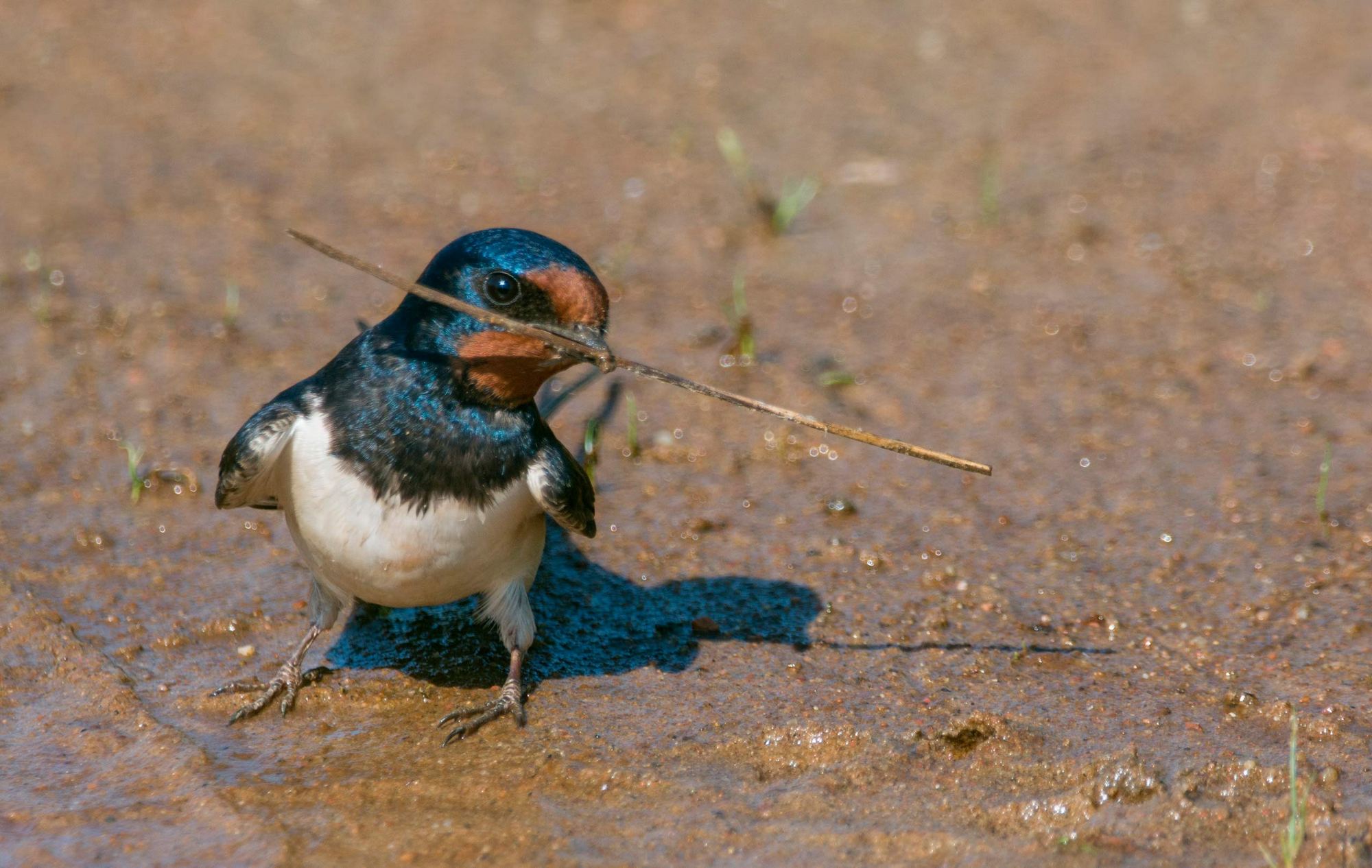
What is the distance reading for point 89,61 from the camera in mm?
7246

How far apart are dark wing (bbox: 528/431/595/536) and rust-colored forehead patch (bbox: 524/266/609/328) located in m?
0.39

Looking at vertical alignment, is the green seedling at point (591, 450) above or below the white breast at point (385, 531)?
below

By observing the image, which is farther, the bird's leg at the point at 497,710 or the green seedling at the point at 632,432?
the green seedling at the point at 632,432

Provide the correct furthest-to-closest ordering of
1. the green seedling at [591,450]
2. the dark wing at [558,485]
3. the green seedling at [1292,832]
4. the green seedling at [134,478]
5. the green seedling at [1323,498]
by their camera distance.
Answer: the green seedling at [591,450], the green seedling at [134,478], the green seedling at [1323,498], the dark wing at [558,485], the green seedling at [1292,832]

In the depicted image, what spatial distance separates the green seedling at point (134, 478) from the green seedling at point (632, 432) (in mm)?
1535

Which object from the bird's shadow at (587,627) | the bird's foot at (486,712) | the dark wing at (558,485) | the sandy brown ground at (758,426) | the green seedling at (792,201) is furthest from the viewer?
the green seedling at (792,201)

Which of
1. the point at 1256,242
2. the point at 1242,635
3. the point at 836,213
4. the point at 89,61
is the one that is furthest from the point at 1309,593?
the point at 89,61

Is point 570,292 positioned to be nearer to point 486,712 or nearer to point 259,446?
point 259,446

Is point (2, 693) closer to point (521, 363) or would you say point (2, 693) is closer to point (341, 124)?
point (521, 363)

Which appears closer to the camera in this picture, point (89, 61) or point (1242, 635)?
point (1242, 635)

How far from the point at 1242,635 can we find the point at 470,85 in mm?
4670

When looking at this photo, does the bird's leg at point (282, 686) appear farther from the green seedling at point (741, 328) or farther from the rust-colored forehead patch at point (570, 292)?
the green seedling at point (741, 328)

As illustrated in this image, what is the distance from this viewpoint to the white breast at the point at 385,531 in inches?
135

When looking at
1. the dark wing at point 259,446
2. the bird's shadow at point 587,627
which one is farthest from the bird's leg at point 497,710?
A: the dark wing at point 259,446
